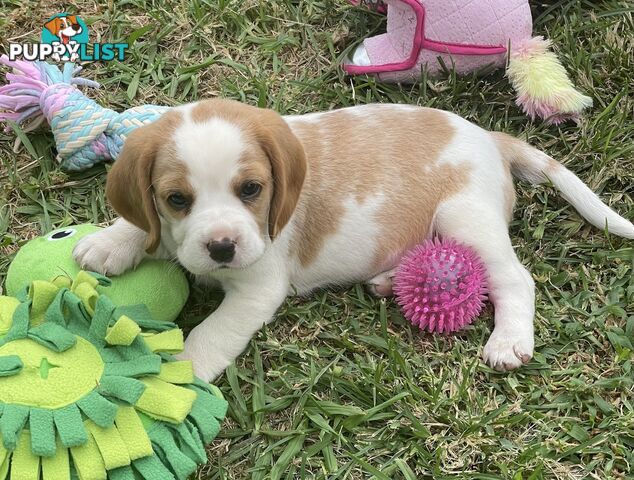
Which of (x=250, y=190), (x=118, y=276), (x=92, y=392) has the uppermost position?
(x=250, y=190)

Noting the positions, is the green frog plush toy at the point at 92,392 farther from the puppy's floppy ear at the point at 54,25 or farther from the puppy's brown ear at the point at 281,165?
the puppy's floppy ear at the point at 54,25

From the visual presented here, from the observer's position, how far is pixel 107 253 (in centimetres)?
345

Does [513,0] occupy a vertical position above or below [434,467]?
above

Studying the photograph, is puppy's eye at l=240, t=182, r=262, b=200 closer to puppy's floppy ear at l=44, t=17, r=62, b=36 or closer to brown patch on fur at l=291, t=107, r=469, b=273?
brown patch on fur at l=291, t=107, r=469, b=273

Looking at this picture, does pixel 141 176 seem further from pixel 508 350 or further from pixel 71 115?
pixel 508 350

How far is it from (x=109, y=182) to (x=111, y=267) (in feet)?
1.23

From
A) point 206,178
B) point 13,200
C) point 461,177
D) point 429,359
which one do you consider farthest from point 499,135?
point 13,200

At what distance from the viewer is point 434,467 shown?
3.25 metres

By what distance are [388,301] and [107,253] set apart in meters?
1.40

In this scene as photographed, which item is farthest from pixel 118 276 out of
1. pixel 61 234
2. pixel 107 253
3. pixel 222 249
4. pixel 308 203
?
pixel 308 203

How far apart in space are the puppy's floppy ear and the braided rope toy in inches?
32.0

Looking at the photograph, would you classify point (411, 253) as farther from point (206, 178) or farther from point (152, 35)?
point (152, 35)

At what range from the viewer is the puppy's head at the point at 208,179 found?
10.3ft

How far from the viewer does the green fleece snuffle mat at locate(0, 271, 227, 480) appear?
2.58 m
